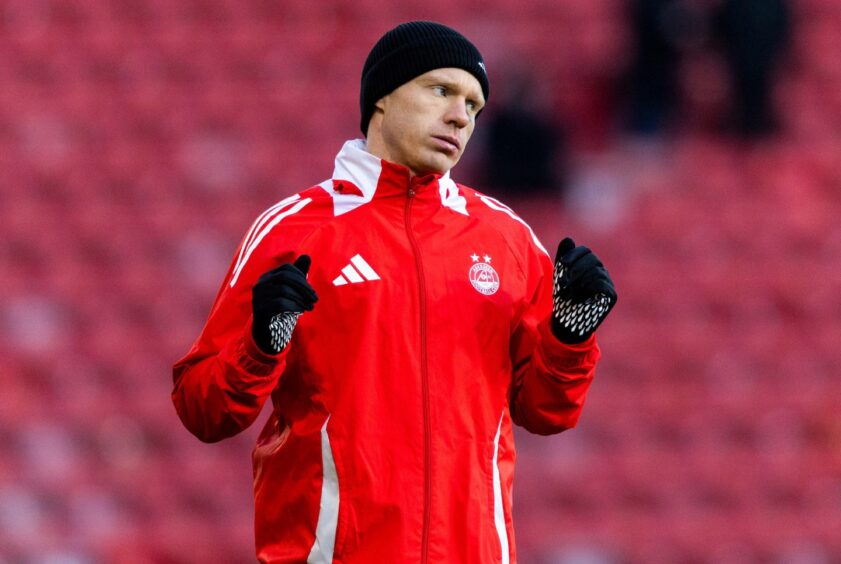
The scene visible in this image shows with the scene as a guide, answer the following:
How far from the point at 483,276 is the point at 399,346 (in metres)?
0.20

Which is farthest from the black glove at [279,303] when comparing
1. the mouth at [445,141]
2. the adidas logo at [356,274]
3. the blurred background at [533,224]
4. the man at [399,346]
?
the blurred background at [533,224]

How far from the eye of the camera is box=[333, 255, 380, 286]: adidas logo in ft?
8.54

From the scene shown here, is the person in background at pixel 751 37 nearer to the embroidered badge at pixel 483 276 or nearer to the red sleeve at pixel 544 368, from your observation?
the red sleeve at pixel 544 368

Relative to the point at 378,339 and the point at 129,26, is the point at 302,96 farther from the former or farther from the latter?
the point at 378,339

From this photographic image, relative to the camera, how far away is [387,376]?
2559 millimetres

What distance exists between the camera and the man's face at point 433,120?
271cm

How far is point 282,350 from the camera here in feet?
8.20

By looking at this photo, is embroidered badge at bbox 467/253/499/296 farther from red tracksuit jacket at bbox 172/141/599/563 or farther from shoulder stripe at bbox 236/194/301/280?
shoulder stripe at bbox 236/194/301/280

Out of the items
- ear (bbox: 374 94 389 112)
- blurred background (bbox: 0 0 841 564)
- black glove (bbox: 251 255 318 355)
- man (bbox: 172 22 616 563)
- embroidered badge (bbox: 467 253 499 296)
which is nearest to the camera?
black glove (bbox: 251 255 318 355)

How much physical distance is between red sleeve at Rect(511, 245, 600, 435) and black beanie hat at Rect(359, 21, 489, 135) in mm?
349

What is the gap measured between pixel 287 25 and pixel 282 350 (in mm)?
5188

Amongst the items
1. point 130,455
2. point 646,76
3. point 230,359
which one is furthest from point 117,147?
point 230,359

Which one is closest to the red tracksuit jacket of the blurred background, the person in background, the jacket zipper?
the jacket zipper

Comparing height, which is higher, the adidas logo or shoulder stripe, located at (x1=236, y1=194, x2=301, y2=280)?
A: shoulder stripe, located at (x1=236, y1=194, x2=301, y2=280)
